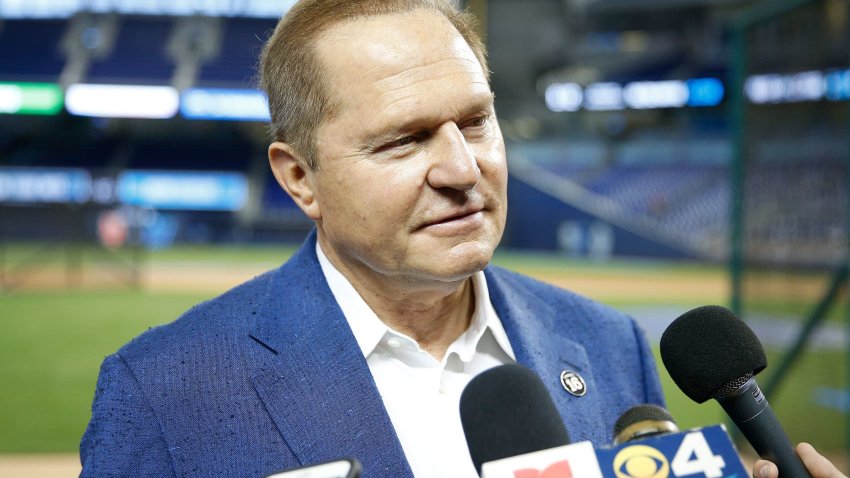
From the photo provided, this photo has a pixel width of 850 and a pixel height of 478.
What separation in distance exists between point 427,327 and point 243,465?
0.52 meters

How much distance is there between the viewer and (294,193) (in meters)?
1.94

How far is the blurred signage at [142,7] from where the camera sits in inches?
1304

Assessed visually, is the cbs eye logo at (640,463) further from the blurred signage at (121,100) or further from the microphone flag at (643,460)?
the blurred signage at (121,100)

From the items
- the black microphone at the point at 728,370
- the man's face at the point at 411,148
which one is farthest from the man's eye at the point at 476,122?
the black microphone at the point at 728,370

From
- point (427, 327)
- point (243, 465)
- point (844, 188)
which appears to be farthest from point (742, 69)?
point (243, 465)

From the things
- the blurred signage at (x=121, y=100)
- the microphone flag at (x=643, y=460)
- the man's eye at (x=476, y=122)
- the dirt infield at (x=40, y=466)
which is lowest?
the blurred signage at (x=121, y=100)

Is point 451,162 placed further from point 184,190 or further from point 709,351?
point 184,190

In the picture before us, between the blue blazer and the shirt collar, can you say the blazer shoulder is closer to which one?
the blue blazer

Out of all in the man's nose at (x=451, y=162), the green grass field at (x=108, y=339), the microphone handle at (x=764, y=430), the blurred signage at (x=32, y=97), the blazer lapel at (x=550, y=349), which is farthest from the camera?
the blurred signage at (x=32, y=97)

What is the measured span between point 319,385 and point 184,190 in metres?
32.8

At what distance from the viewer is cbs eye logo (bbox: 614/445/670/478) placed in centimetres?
97

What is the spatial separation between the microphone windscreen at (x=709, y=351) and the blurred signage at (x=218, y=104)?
101ft

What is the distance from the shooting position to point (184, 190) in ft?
108

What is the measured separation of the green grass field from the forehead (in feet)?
15.5
